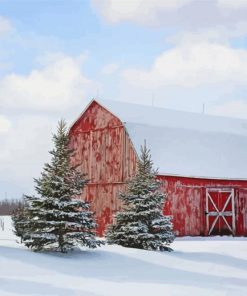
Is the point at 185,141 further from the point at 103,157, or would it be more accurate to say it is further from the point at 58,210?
the point at 58,210

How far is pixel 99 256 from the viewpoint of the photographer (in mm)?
15555

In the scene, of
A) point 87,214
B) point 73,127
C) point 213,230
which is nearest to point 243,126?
point 213,230

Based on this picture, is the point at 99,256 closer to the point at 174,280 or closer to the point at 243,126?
the point at 174,280

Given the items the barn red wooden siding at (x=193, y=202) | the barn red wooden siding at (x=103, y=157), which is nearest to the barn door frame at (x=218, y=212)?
the barn red wooden siding at (x=193, y=202)

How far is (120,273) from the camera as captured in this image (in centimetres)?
1311

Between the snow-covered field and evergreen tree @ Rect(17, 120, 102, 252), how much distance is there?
20.7 inches

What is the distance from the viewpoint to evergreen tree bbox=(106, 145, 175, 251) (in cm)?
1834

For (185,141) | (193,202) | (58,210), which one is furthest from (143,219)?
(185,141)

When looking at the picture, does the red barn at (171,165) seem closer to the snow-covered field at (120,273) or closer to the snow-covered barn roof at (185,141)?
the snow-covered barn roof at (185,141)

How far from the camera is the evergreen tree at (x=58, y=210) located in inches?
621

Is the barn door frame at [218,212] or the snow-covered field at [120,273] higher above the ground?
the barn door frame at [218,212]

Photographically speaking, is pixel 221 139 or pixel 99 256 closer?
pixel 99 256

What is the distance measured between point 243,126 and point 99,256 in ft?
68.3

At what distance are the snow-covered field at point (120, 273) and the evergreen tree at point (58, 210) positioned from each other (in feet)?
1.73
